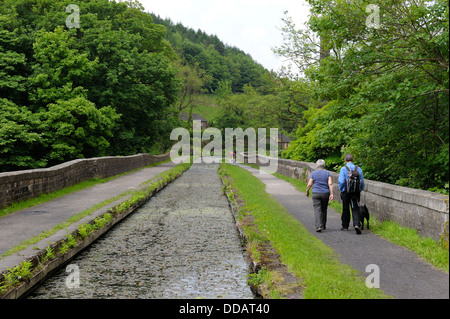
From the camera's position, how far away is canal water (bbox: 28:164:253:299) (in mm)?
6301

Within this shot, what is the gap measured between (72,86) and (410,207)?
2751cm

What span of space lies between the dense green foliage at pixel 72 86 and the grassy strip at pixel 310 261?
1846 centimetres

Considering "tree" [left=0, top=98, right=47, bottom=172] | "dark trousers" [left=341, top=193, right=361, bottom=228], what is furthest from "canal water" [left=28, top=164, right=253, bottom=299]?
"tree" [left=0, top=98, right=47, bottom=172]

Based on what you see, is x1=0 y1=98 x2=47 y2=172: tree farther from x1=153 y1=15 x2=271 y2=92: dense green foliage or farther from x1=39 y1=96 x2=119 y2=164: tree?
x1=153 y1=15 x2=271 y2=92: dense green foliage

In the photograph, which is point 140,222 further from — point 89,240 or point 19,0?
point 19,0

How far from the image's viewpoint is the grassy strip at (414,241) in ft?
20.7

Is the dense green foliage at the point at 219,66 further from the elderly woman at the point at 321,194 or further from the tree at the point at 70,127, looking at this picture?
the elderly woman at the point at 321,194

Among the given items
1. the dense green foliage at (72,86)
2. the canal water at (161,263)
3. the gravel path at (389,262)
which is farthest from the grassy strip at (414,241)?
the dense green foliage at (72,86)

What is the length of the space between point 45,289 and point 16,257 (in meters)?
0.84

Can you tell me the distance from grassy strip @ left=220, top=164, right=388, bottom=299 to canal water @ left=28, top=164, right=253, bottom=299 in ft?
2.49

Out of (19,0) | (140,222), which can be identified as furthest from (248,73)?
(140,222)

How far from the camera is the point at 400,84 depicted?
892cm

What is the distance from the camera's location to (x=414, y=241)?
7574 millimetres

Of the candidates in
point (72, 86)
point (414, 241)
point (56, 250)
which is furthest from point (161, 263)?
point (72, 86)
